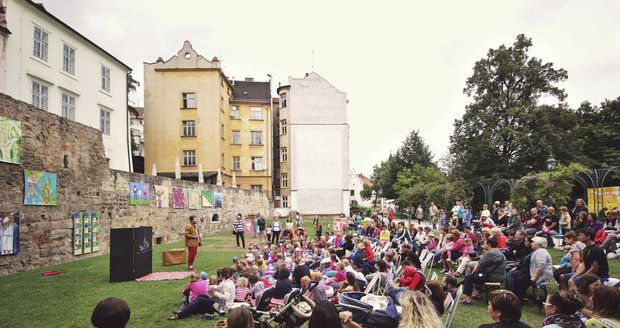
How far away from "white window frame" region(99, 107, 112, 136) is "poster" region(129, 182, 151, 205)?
9951 millimetres

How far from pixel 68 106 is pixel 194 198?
1014 centimetres

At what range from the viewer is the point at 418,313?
4289mm

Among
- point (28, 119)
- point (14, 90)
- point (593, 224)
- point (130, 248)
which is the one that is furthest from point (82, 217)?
point (593, 224)

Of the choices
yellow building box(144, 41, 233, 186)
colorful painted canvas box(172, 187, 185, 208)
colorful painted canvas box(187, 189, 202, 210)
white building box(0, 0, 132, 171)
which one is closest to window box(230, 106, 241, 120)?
yellow building box(144, 41, 233, 186)

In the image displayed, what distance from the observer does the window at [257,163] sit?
1800 inches

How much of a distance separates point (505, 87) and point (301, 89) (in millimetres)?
21929

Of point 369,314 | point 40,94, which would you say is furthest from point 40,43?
point 369,314

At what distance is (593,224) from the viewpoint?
40.2ft

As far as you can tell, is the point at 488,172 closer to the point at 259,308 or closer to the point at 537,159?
the point at 537,159

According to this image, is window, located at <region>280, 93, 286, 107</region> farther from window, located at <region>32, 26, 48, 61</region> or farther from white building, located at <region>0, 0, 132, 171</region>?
window, located at <region>32, 26, 48, 61</region>

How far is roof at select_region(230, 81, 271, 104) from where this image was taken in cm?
4678

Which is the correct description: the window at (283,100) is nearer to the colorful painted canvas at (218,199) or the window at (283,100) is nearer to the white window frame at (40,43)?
the colorful painted canvas at (218,199)

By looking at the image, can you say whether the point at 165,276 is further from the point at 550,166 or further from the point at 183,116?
the point at 183,116

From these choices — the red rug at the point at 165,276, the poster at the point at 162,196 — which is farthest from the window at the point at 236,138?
the red rug at the point at 165,276
